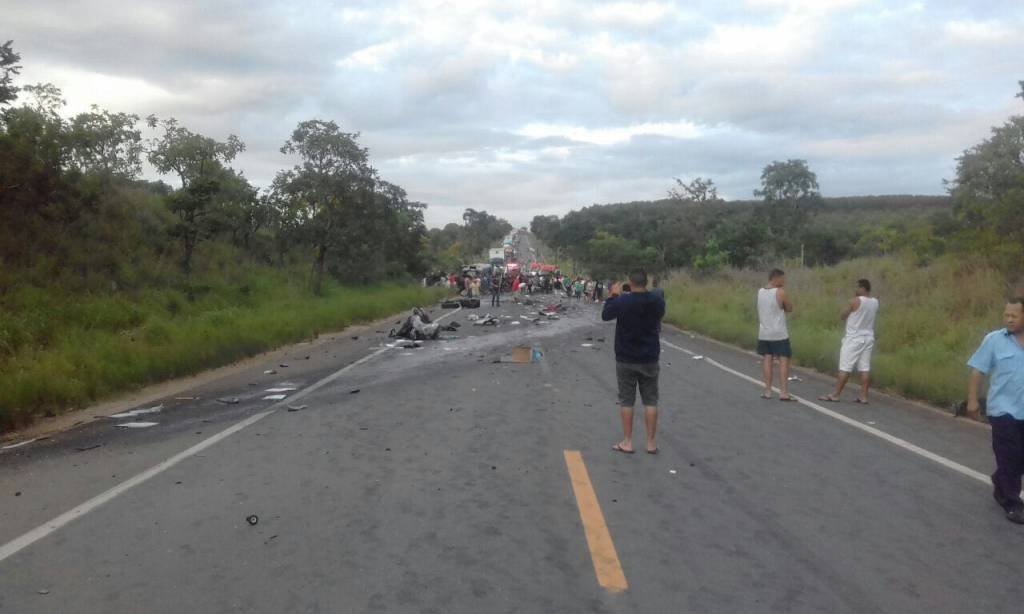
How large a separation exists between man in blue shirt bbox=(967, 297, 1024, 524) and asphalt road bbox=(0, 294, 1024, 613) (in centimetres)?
33

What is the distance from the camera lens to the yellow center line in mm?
4582

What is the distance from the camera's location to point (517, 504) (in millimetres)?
6039

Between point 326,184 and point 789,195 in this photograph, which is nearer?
point 326,184

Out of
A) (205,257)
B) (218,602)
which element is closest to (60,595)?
(218,602)

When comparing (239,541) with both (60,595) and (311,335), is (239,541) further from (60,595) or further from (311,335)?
(311,335)

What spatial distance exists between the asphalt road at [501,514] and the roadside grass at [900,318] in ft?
8.98

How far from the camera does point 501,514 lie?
5.77 m

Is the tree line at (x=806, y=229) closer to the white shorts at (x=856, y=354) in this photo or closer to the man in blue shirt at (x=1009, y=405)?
the white shorts at (x=856, y=354)

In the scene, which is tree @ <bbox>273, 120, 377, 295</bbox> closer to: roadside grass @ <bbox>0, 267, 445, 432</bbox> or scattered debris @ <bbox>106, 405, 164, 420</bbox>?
roadside grass @ <bbox>0, 267, 445, 432</bbox>

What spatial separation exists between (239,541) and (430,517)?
4.19ft

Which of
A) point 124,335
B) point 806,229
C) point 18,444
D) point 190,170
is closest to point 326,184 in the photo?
point 190,170

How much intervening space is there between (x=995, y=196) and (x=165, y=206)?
92.5ft

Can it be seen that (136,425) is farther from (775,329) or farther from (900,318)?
(900,318)

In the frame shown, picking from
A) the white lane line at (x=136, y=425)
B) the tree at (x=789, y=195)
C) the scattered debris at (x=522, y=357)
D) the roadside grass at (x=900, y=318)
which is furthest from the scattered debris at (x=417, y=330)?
the tree at (x=789, y=195)
